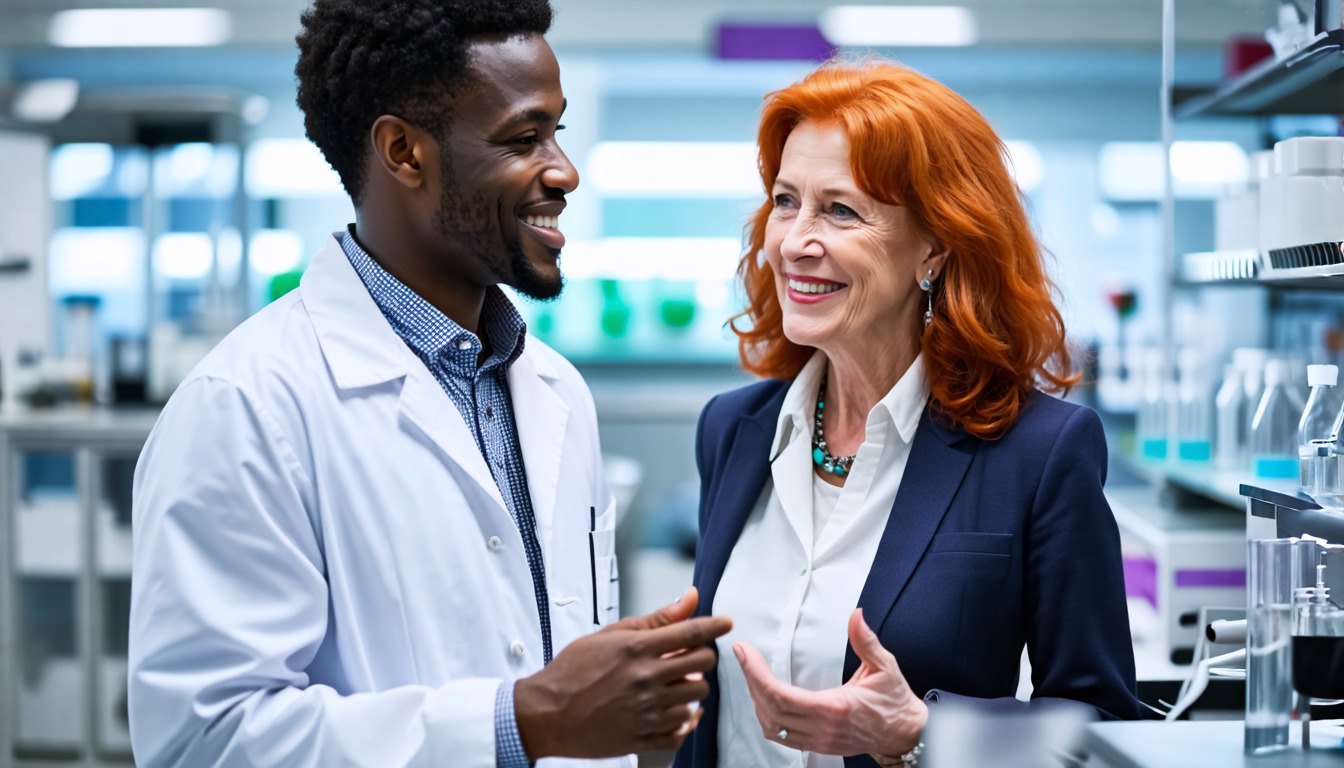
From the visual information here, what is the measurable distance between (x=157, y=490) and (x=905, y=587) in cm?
89

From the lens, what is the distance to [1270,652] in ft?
3.39

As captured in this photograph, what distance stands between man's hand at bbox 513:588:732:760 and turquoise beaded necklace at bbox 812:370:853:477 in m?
0.58

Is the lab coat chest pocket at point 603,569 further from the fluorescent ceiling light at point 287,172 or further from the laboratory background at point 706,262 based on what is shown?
the fluorescent ceiling light at point 287,172

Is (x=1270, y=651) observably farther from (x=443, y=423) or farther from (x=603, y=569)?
(x=443, y=423)

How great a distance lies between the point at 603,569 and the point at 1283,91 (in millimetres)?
1817

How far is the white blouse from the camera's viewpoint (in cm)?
141

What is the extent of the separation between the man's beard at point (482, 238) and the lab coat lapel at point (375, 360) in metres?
0.13

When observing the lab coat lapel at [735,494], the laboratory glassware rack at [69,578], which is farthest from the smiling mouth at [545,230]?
the laboratory glassware rack at [69,578]

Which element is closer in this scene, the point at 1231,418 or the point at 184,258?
the point at 1231,418

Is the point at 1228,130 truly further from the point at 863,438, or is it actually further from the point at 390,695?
the point at 390,695

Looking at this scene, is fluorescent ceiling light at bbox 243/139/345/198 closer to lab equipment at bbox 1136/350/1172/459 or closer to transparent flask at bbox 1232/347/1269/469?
lab equipment at bbox 1136/350/1172/459

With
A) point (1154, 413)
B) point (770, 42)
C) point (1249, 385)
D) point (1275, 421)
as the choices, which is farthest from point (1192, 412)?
point (770, 42)

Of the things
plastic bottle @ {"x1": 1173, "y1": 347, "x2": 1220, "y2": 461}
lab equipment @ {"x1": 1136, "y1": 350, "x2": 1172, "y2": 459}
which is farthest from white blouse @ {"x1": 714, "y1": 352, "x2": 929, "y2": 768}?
lab equipment @ {"x1": 1136, "y1": 350, "x2": 1172, "y2": 459}

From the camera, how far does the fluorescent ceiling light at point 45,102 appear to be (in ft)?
12.2
